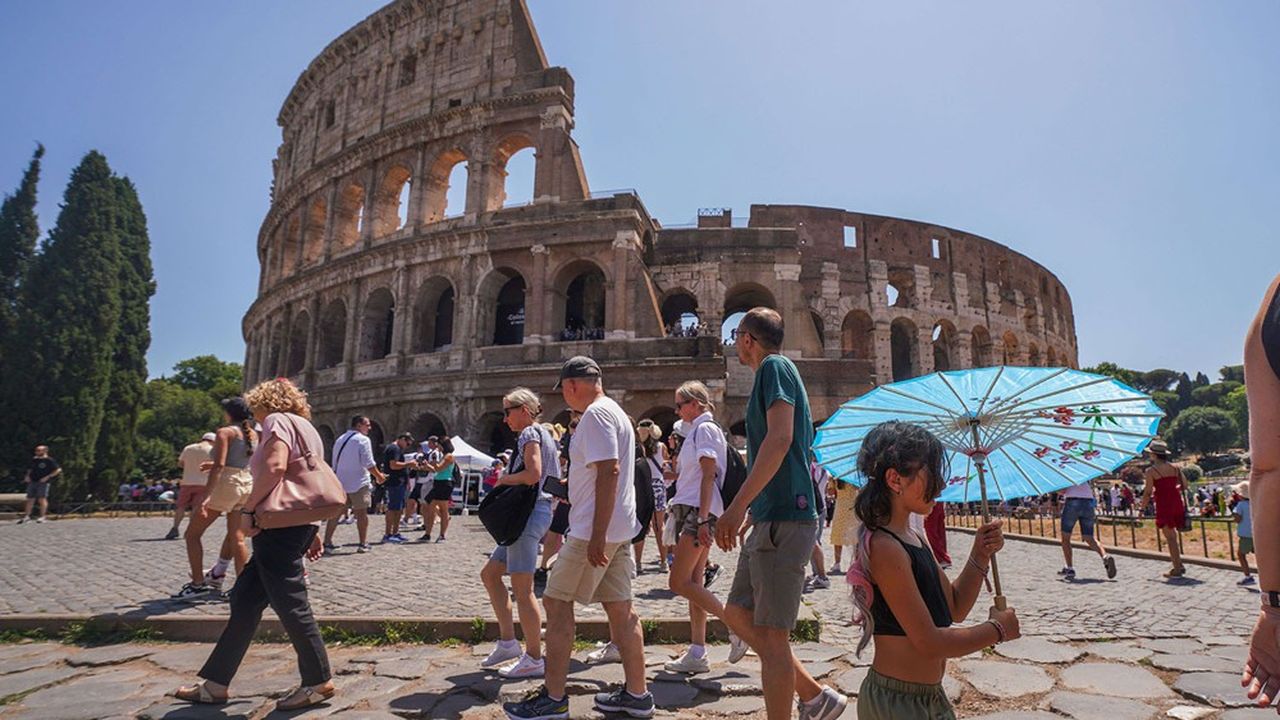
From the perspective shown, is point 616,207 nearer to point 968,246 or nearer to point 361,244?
point 361,244

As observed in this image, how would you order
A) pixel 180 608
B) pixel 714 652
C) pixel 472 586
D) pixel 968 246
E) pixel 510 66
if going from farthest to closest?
pixel 968 246
pixel 510 66
pixel 472 586
pixel 180 608
pixel 714 652

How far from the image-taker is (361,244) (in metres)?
24.3

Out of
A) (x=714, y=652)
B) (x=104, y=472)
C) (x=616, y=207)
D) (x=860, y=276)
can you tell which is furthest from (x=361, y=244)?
(x=714, y=652)

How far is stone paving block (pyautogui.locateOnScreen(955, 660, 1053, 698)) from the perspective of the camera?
3.56 m

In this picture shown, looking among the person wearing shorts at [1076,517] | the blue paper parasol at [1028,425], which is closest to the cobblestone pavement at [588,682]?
the blue paper parasol at [1028,425]

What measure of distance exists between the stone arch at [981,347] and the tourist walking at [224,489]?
29.7 meters

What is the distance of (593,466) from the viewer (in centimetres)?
324

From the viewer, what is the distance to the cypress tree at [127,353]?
26906mm

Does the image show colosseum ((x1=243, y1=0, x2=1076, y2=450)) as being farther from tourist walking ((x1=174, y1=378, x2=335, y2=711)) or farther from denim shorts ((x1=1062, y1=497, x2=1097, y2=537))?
tourist walking ((x1=174, y1=378, x2=335, y2=711))

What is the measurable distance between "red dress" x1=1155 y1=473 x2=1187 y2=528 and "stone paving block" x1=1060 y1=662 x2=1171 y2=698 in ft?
15.6

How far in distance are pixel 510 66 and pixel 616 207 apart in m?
7.20

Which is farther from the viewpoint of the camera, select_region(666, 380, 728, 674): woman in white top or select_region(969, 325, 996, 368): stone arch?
select_region(969, 325, 996, 368): stone arch

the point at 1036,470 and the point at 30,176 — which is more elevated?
the point at 30,176

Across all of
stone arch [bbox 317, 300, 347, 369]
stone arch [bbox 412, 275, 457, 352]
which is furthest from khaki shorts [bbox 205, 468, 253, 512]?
stone arch [bbox 317, 300, 347, 369]
